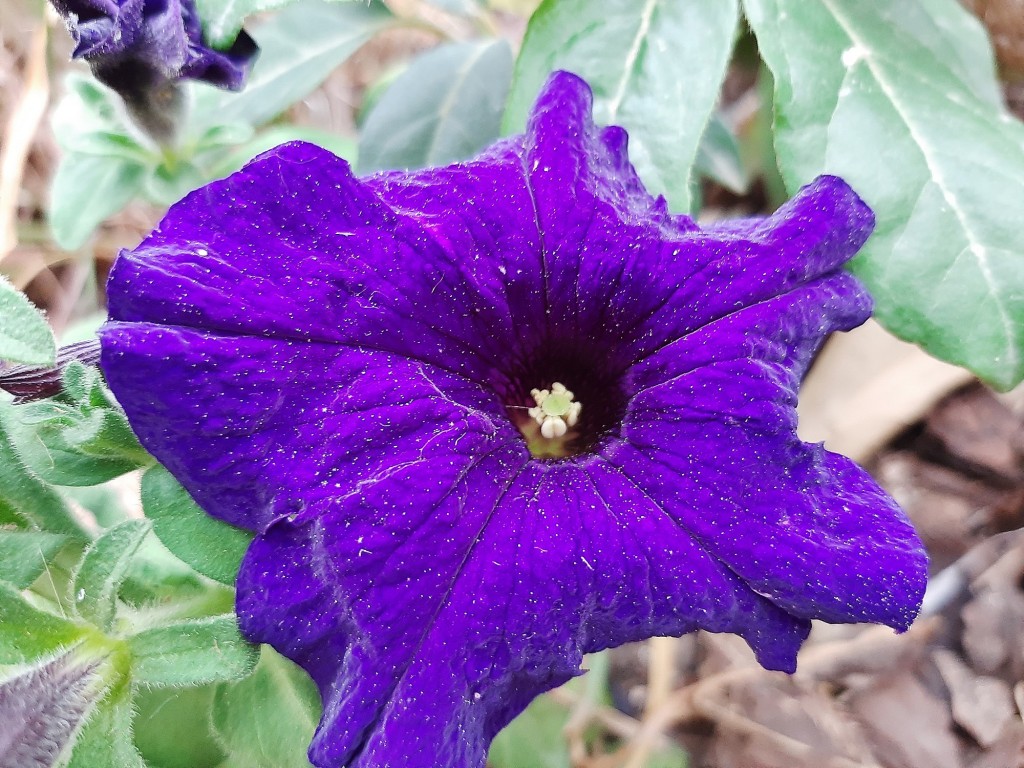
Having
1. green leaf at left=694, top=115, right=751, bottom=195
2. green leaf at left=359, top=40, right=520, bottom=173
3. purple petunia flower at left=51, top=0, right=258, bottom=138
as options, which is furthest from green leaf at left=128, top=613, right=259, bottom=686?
green leaf at left=694, top=115, right=751, bottom=195

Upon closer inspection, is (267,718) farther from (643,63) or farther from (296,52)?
(296,52)

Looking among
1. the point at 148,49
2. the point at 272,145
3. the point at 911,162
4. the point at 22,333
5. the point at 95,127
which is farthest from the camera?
the point at 272,145

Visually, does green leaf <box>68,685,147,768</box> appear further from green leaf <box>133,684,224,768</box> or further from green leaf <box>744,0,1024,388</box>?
green leaf <box>744,0,1024,388</box>

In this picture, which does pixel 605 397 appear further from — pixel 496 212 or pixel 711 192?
pixel 711 192

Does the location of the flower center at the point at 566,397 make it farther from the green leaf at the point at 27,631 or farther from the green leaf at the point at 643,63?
the green leaf at the point at 27,631

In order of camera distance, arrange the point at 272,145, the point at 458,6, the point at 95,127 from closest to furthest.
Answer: the point at 95,127 → the point at 272,145 → the point at 458,6

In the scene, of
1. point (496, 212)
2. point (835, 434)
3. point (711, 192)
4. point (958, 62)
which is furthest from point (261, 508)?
point (711, 192)

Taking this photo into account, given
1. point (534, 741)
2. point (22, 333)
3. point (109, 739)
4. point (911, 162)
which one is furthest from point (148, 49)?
point (534, 741)
